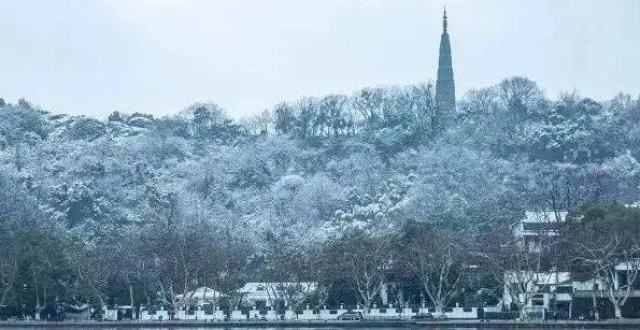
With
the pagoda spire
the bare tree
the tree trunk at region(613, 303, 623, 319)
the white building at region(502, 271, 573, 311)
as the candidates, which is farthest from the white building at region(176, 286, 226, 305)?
the pagoda spire

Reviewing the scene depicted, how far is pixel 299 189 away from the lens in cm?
14812

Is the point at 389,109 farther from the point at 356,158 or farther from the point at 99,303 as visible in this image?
the point at 99,303

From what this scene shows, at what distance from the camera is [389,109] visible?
6855 inches

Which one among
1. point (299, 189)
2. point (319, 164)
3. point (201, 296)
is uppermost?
point (319, 164)

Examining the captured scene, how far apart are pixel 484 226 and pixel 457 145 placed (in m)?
38.5

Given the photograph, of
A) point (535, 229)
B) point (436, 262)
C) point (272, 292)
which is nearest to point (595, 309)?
point (436, 262)

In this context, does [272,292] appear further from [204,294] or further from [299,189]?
[299,189]

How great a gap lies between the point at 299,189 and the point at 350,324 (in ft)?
209

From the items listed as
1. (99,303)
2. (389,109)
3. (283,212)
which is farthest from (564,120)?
(99,303)

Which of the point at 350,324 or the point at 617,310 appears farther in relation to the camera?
the point at 350,324

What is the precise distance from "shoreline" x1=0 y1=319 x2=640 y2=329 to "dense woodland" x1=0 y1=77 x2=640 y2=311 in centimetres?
457

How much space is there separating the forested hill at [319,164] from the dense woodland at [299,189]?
0.30 m

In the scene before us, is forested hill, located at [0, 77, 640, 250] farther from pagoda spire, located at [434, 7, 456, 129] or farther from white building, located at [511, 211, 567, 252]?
white building, located at [511, 211, 567, 252]

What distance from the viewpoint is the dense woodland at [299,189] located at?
317ft
